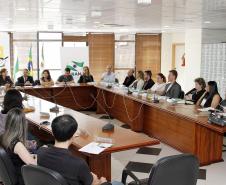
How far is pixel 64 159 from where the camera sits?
6.69ft

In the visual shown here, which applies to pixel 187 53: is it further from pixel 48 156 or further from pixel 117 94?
pixel 48 156

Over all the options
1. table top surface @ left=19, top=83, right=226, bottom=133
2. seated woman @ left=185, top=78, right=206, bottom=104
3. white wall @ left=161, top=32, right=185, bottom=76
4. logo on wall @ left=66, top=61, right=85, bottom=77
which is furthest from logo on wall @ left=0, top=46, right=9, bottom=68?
seated woman @ left=185, top=78, right=206, bottom=104

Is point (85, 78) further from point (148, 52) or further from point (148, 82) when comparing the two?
point (148, 52)

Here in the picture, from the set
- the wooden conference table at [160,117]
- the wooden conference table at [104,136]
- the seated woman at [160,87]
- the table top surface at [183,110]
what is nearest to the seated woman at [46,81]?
the wooden conference table at [160,117]

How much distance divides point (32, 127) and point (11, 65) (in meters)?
7.08

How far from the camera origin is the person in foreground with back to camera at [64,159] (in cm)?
203

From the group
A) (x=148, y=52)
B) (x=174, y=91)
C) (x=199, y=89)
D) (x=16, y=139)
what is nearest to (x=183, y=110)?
(x=199, y=89)

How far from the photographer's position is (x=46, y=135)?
16.5 feet

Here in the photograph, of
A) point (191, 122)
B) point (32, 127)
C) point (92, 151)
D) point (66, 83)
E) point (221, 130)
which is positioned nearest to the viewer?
point (92, 151)

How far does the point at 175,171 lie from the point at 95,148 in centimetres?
83

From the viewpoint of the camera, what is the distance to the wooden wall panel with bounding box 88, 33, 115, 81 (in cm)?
1218

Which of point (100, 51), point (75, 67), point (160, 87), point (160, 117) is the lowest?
point (160, 117)

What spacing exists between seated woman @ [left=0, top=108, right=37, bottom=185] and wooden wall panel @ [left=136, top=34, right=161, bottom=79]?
10422 millimetres

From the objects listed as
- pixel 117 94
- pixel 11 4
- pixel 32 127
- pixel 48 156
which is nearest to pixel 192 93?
pixel 117 94
